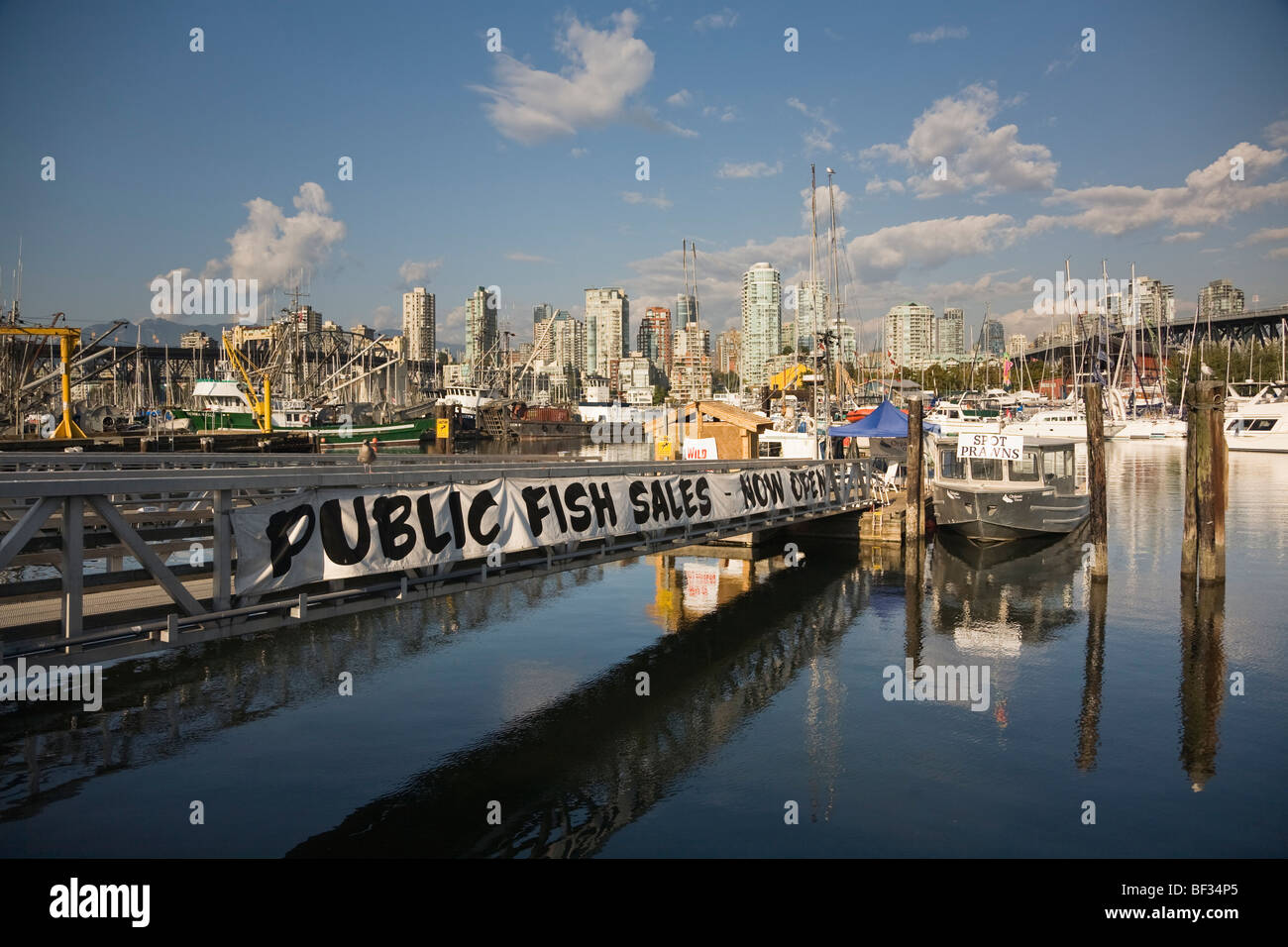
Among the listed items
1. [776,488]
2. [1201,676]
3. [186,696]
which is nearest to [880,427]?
[776,488]

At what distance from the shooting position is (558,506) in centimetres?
1603

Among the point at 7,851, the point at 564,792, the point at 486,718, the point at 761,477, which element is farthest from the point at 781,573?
the point at 7,851

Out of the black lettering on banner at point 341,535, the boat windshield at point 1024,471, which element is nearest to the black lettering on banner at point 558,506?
the black lettering on banner at point 341,535

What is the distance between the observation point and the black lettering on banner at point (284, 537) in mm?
11062

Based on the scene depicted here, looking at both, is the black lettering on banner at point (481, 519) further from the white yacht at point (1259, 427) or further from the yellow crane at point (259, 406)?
the white yacht at point (1259, 427)

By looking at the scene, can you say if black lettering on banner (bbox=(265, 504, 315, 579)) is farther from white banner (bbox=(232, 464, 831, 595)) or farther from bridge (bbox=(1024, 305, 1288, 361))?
bridge (bbox=(1024, 305, 1288, 361))

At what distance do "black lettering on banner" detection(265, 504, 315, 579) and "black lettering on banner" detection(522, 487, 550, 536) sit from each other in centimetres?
449

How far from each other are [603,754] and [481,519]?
14.0ft

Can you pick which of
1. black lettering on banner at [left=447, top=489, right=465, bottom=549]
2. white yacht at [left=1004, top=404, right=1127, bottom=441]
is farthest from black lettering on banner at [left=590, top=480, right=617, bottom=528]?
white yacht at [left=1004, top=404, right=1127, bottom=441]

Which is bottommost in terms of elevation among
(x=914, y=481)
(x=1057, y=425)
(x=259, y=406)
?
(x=914, y=481)

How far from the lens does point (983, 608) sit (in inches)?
920

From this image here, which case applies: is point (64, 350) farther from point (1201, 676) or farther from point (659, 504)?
point (1201, 676)
